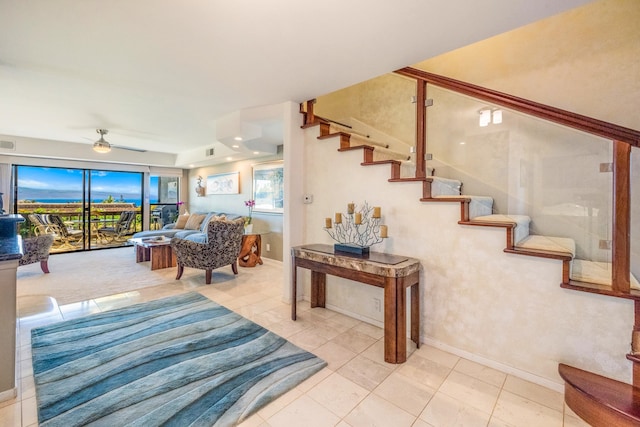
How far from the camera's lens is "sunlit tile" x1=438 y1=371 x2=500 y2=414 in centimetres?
174

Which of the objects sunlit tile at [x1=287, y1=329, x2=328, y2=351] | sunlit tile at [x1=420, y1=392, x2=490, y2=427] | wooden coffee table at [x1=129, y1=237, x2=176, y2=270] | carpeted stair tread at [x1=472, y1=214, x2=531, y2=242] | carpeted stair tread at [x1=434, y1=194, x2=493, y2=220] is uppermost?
carpeted stair tread at [x1=434, y1=194, x2=493, y2=220]

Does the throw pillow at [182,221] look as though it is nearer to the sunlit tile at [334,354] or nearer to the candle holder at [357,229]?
the candle holder at [357,229]

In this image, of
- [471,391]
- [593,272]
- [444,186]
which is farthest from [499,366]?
[444,186]

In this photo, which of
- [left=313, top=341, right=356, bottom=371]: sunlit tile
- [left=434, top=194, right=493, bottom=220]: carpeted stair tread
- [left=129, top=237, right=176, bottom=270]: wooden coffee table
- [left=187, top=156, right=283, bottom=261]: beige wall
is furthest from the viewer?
[left=187, top=156, right=283, bottom=261]: beige wall

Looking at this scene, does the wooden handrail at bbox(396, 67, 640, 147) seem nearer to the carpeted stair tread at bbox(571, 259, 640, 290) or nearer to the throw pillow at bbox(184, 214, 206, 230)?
the carpeted stair tread at bbox(571, 259, 640, 290)

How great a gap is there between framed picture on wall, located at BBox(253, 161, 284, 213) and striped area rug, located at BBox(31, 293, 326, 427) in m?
2.75

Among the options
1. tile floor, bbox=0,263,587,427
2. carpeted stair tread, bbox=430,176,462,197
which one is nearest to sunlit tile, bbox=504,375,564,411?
tile floor, bbox=0,263,587,427

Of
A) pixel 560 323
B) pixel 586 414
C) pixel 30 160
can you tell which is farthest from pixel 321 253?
pixel 30 160

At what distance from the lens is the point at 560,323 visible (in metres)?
1.82

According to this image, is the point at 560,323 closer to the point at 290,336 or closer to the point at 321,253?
the point at 321,253

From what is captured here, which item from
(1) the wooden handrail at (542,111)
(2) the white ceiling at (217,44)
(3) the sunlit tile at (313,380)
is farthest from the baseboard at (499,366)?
(2) the white ceiling at (217,44)

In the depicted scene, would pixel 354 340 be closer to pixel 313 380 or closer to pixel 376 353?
pixel 376 353

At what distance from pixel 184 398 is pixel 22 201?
280 inches

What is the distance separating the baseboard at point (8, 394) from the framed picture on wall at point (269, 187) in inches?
152
